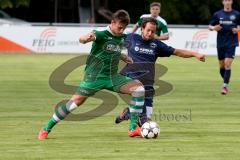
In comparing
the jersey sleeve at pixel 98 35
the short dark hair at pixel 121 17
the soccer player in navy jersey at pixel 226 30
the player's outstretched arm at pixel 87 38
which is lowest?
the soccer player in navy jersey at pixel 226 30

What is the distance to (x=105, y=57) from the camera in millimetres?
12367

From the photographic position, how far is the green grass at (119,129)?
10.9m

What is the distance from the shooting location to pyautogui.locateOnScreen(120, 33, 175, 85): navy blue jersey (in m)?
13.0

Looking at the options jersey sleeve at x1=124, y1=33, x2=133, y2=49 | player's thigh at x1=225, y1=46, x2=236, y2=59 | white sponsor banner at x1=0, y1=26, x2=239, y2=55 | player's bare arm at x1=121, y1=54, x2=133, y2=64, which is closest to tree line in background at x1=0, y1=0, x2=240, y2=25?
white sponsor banner at x1=0, y1=26, x2=239, y2=55

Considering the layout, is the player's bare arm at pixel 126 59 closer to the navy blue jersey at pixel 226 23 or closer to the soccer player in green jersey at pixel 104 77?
the soccer player in green jersey at pixel 104 77

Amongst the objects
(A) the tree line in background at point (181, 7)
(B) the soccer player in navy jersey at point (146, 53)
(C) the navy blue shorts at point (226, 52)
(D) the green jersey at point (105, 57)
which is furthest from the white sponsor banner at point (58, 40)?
(D) the green jersey at point (105, 57)

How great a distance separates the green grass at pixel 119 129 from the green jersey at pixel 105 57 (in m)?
0.99

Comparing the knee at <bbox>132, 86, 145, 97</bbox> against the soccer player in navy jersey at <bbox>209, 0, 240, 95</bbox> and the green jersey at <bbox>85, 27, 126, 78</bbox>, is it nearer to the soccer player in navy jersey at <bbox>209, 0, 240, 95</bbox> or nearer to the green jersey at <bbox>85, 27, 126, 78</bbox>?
the green jersey at <bbox>85, 27, 126, 78</bbox>

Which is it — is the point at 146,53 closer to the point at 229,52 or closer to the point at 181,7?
the point at 229,52

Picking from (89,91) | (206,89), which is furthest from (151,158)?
(206,89)

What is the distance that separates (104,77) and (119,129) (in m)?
1.45

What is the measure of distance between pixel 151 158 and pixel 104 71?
2295 mm

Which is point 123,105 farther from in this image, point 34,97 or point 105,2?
point 105,2

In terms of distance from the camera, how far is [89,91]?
40.3 ft
